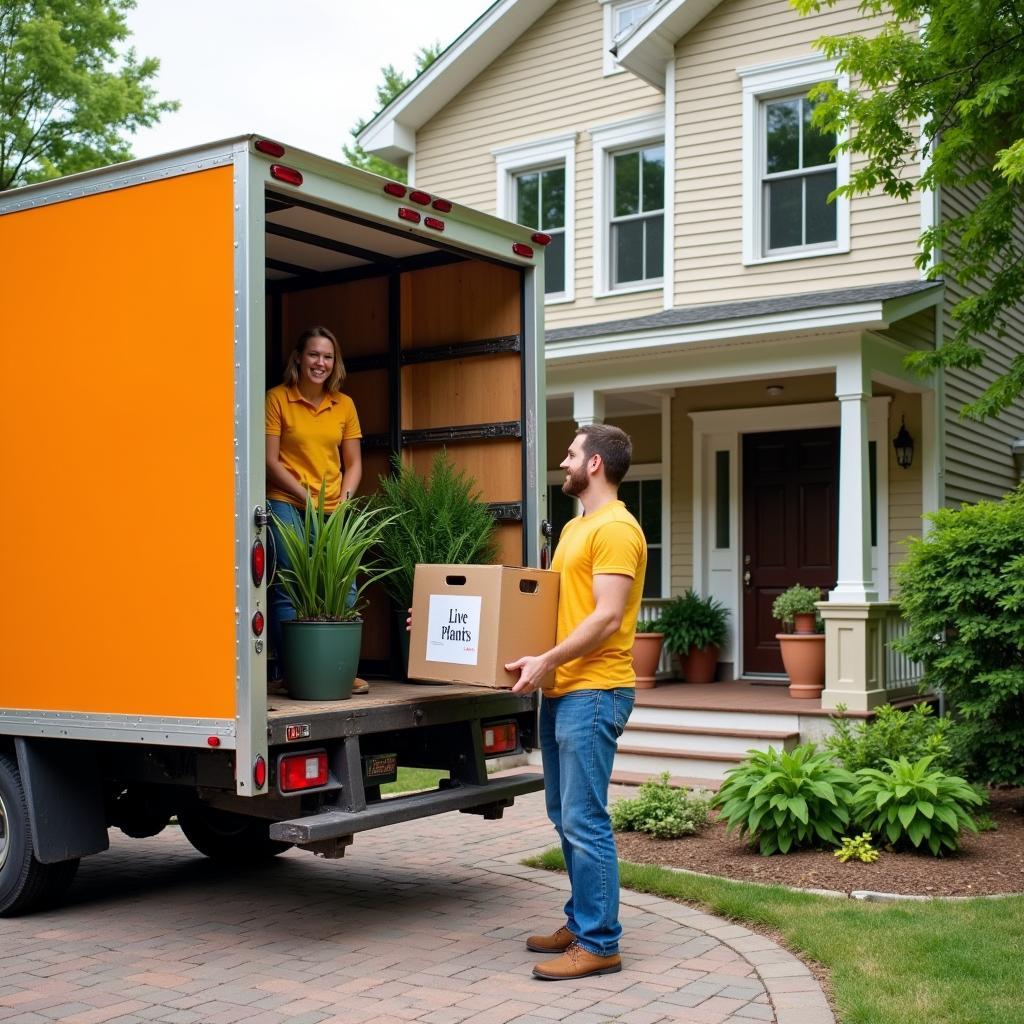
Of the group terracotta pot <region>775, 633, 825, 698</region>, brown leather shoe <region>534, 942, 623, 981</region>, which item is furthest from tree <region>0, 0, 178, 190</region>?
brown leather shoe <region>534, 942, 623, 981</region>

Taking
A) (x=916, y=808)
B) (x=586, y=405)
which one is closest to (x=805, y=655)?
(x=586, y=405)

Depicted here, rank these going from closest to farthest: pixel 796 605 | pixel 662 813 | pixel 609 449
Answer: pixel 609 449
pixel 662 813
pixel 796 605

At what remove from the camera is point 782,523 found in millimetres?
11781

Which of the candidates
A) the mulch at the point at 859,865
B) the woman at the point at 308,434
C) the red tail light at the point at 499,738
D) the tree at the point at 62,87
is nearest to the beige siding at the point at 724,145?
the mulch at the point at 859,865

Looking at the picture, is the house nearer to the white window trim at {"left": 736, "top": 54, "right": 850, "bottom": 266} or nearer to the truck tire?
the white window trim at {"left": 736, "top": 54, "right": 850, "bottom": 266}

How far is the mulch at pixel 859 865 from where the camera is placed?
5910mm

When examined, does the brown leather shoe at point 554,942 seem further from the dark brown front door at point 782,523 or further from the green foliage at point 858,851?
the dark brown front door at point 782,523

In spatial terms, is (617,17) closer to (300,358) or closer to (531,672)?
(300,358)

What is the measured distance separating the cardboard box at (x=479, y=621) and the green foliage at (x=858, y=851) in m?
2.36

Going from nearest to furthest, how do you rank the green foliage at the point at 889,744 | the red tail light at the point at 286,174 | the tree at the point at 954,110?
1. the red tail light at the point at 286,174
2. the green foliage at the point at 889,744
3. the tree at the point at 954,110

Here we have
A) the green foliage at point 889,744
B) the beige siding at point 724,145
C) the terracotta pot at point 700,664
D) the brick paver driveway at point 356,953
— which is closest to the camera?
the brick paver driveway at point 356,953

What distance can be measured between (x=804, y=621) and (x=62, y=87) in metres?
13.7

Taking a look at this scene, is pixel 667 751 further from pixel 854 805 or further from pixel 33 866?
pixel 33 866

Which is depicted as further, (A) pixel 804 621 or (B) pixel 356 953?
(A) pixel 804 621
